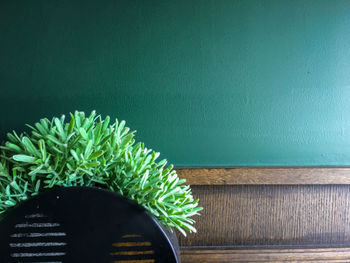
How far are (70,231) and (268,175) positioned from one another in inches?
17.0

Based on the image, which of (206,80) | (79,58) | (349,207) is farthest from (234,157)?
(79,58)

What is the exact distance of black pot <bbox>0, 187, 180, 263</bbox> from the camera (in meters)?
0.37

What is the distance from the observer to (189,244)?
0.65 m

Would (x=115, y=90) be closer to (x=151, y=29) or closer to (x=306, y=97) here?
(x=151, y=29)

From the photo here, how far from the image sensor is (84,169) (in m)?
0.40

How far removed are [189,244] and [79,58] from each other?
476mm

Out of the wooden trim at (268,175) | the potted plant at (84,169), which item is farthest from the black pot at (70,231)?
the wooden trim at (268,175)

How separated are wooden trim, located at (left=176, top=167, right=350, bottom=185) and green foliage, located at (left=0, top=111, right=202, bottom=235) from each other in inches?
7.2

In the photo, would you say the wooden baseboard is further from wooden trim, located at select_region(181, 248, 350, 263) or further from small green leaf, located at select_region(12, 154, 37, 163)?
small green leaf, located at select_region(12, 154, 37, 163)

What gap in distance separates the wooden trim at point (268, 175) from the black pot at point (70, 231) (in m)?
0.26

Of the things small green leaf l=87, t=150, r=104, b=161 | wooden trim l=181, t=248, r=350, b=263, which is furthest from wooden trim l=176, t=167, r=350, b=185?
small green leaf l=87, t=150, r=104, b=161

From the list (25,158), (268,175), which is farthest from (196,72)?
(25,158)

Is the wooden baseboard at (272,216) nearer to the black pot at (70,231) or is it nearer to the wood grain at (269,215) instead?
the wood grain at (269,215)

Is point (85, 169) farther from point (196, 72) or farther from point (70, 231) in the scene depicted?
point (196, 72)
